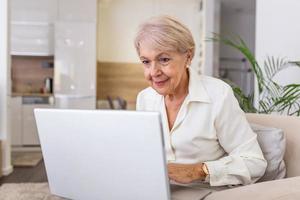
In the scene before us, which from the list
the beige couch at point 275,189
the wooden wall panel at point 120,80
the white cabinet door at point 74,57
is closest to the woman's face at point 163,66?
the beige couch at point 275,189

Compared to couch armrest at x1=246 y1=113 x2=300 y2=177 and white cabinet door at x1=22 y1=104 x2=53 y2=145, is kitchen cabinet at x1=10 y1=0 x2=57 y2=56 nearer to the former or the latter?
white cabinet door at x1=22 y1=104 x2=53 y2=145

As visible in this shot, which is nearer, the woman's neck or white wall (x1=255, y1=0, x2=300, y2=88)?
the woman's neck

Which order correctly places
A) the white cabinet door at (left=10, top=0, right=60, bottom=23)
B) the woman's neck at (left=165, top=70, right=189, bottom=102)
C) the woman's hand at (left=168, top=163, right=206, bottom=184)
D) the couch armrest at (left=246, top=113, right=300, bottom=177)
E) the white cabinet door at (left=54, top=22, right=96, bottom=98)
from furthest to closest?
1. the white cabinet door at (left=10, top=0, right=60, bottom=23)
2. the white cabinet door at (left=54, top=22, right=96, bottom=98)
3. the couch armrest at (left=246, top=113, right=300, bottom=177)
4. the woman's neck at (left=165, top=70, right=189, bottom=102)
5. the woman's hand at (left=168, top=163, right=206, bottom=184)

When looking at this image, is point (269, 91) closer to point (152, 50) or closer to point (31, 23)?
point (152, 50)

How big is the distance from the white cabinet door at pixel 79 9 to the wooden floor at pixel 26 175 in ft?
8.29

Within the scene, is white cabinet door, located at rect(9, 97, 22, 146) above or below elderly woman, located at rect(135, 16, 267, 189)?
below

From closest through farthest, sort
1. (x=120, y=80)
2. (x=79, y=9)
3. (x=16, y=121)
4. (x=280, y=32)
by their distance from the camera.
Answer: (x=280, y=32), (x=16, y=121), (x=79, y=9), (x=120, y=80)

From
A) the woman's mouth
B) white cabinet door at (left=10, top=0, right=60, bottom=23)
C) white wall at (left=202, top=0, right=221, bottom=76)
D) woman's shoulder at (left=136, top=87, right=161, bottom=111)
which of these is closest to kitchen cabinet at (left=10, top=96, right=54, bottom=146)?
white cabinet door at (left=10, top=0, right=60, bottom=23)

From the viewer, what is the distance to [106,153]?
0.81 meters

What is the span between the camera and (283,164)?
1.32 m

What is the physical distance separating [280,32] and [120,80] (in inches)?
158

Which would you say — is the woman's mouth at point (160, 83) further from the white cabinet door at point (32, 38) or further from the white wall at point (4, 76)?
the white cabinet door at point (32, 38)

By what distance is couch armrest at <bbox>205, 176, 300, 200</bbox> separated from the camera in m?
0.93

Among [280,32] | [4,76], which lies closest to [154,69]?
[280,32]
